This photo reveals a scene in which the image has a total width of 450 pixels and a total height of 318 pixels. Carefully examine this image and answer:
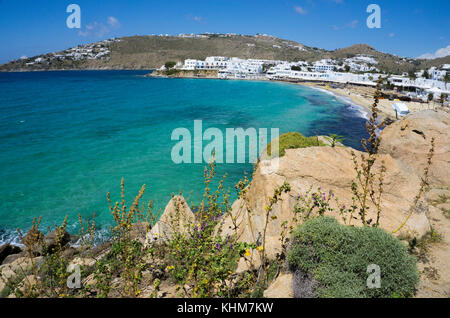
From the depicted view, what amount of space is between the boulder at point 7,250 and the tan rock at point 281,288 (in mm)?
9627

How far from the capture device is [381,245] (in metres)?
3.64

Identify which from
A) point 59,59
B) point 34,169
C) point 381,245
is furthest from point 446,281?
point 59,59

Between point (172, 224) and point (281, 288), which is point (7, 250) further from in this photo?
point (281, 288)

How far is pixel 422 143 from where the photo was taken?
34.1 ft

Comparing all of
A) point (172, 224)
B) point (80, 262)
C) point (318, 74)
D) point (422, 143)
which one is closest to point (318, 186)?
point (172, 224)

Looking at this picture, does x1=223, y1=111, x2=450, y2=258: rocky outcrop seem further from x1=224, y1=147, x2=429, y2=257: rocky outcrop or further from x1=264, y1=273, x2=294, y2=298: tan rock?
x1=264, y1=273, x2=294, y2=298: tan rock

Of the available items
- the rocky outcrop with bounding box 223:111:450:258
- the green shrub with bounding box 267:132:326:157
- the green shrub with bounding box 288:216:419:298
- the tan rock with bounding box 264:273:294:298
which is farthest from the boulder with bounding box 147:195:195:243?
the green shrub with bounding box 267:132:326:157

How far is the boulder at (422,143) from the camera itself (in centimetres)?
953

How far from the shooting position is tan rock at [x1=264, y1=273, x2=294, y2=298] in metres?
3.65

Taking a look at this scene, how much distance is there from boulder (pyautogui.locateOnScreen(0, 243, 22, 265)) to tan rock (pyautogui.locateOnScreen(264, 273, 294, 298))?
31.6 ft

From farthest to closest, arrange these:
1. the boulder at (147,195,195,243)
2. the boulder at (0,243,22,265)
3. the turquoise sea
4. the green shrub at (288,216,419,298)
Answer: the turquoise sea → the boulder at (0,243,22,265) → the boulder at (147,195,195,243) → the green shrub at (288,216,419,298)

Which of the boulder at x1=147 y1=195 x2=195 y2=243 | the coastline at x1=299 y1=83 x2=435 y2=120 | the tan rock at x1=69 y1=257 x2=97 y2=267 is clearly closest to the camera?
the boulder at x1=147 y1=195 x2=195 y2=243
